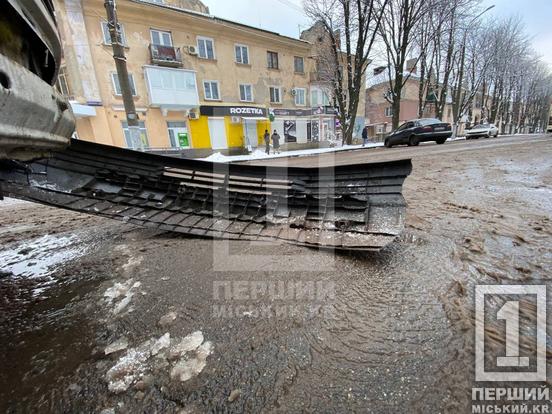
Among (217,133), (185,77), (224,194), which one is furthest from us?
(217,133)

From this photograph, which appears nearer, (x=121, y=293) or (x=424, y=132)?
(x=121, y=293)

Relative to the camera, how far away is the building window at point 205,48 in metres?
18.5

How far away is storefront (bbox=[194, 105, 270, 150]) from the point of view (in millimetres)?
19188

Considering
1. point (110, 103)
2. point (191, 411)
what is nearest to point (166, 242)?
point (191, 411)

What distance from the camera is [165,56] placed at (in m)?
17.0

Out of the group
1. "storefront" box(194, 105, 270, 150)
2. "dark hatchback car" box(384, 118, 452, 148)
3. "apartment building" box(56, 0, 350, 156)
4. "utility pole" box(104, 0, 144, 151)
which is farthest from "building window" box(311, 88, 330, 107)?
"utility pole" box(104, 0, 144, 151)

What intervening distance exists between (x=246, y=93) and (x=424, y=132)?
14.5m

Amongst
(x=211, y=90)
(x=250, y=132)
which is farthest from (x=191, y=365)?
(x=250, y=132)

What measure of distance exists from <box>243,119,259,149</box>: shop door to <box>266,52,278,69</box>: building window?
212 inches

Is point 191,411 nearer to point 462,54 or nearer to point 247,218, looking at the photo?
point 247,218

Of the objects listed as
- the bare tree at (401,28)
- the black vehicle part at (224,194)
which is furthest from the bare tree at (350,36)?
the black vehicle part at (224,194)

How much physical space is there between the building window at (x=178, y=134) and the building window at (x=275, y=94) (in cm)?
860

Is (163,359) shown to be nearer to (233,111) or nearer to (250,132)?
(233,111)

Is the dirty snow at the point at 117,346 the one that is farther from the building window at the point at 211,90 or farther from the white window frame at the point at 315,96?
the white window frame at the point at 315,96
